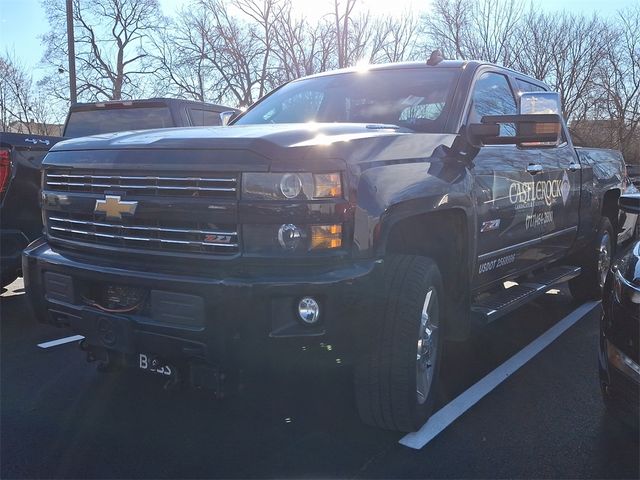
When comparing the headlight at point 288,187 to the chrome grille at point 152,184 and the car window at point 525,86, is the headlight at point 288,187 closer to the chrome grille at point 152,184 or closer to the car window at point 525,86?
the chrome grille at point 152,184

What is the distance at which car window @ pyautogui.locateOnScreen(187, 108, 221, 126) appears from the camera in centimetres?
720

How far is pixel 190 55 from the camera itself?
120ft

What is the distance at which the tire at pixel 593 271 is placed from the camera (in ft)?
19.2

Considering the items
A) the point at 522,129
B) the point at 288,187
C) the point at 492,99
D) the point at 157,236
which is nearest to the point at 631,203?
the point at 522,129

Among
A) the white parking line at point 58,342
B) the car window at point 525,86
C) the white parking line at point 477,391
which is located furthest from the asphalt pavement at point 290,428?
the car window at point 525,86

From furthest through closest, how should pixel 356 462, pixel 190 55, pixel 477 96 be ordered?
pixel 190 55 → pixel 477 96 → pixel 356 462

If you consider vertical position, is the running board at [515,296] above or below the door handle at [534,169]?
below

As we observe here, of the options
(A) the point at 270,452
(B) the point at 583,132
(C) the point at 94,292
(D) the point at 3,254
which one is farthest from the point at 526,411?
(B) the point at 583,132

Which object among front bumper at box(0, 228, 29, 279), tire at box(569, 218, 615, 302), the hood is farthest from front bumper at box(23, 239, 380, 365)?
tire at box(569, 218, 615, 302)

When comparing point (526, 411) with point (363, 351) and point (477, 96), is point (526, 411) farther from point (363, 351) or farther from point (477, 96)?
point (477, 96)

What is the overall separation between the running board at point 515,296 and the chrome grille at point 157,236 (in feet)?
5.72

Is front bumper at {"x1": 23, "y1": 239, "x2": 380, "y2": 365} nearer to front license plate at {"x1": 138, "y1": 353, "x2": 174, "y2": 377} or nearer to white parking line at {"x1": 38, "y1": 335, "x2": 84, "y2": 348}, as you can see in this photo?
front license plate at {"x1": 138, "y1": 353, "x2": 174, "y2": 377}

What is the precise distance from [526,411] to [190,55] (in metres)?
36.6

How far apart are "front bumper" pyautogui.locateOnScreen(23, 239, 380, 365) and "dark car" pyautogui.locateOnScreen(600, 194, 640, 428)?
118cm
